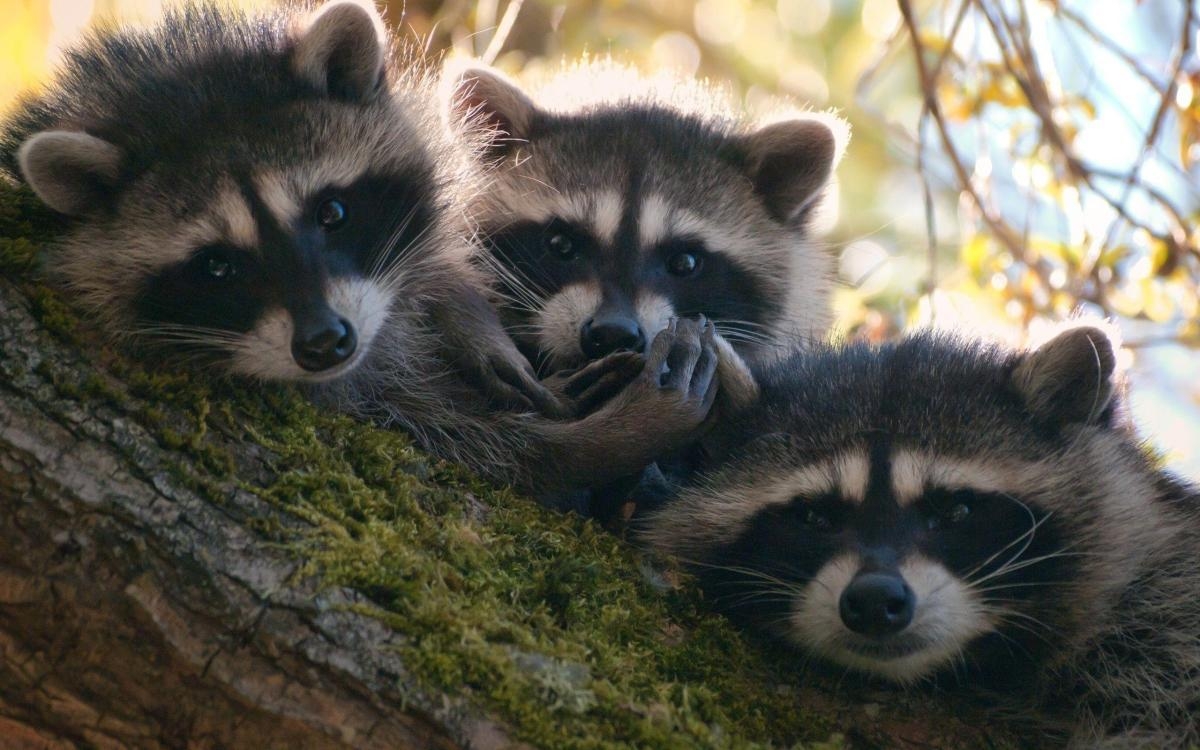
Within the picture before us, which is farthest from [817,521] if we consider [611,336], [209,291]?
[209,291]

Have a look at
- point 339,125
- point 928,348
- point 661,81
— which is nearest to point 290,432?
point 339,125

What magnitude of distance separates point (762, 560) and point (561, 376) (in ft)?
3.27

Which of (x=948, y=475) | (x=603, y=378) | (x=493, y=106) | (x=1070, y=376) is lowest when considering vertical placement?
(x=603, y=378)

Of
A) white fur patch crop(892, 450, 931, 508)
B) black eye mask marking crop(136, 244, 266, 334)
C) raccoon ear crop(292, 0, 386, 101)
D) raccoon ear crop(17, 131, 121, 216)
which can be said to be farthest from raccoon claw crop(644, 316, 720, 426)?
raccoon ear crop(17, 131, 121, 216)

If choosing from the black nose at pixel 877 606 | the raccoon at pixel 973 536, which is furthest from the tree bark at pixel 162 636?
the raccoon at pixel 973 536

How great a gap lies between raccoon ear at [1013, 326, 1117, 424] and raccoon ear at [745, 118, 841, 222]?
155cm

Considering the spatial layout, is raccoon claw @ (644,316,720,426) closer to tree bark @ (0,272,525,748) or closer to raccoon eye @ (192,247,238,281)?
raccoon eye @ (192,247,238,281)

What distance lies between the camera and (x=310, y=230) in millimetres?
3322

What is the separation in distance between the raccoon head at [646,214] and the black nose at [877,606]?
1352mm

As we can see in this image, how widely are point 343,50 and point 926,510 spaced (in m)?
2.09

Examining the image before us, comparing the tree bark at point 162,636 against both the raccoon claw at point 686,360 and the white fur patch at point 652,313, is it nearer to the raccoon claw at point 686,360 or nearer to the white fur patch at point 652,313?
the raccoon claw at point 686,360

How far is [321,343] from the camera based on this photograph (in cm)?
308

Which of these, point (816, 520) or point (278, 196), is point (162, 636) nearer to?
point (278, 196)

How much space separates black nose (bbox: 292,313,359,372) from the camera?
3.06m
